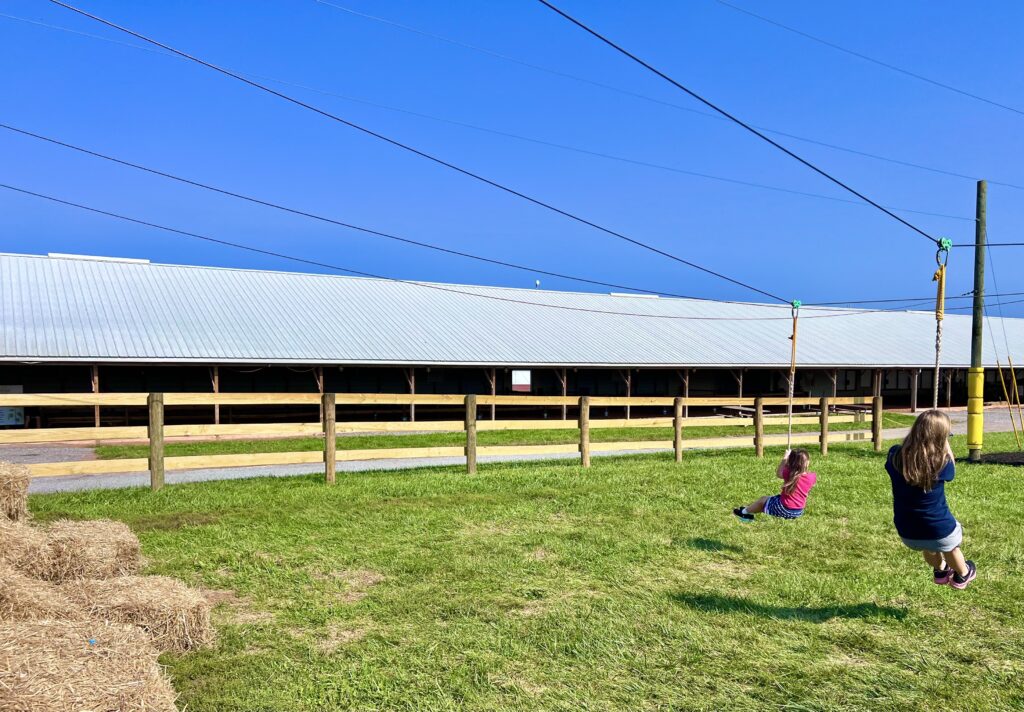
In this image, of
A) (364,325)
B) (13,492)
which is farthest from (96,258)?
(13,492)

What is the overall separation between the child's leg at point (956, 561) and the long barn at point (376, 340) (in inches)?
792

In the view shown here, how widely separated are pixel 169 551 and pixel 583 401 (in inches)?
301

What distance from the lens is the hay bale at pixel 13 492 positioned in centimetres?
668

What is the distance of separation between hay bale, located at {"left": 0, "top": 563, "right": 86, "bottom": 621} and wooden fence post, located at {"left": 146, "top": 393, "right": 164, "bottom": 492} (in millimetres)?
5679

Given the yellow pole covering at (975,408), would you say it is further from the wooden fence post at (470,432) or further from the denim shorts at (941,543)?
the denim shorts at (941,543)

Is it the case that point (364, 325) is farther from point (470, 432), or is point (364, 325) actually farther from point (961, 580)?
point (961, 580)

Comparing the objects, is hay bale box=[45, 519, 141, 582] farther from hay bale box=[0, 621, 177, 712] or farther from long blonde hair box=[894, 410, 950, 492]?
long blonde hair box=[894, 410, 950, 492]

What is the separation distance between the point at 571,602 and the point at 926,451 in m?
2.66

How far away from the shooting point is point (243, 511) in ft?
28.7

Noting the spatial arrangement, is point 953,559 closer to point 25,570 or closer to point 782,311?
point 25,570

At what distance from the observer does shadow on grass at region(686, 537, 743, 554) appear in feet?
23.7

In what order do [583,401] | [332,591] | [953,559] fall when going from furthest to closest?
[583,401] < [332,591] < [953,559]

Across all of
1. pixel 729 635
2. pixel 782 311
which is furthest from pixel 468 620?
pixel 782 311

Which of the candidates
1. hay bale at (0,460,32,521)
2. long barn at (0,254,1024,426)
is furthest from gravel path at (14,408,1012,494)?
long barn at (0,254,1024,426)
